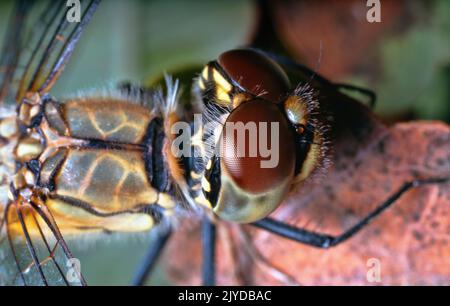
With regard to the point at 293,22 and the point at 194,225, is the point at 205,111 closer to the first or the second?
the point at 194,225

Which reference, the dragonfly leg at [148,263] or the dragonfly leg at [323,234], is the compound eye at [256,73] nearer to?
the dragonfly leg at [323,234]

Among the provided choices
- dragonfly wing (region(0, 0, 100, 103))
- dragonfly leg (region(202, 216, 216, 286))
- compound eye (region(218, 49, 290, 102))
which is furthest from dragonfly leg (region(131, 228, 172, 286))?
compound eye (region(218, 49, 290, 102))

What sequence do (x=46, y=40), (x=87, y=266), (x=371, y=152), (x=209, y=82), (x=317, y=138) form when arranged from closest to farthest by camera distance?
(x=317, y=138)
(x=209, y=82)
(x=371, y=152)
(x=46, y=40)
(x=87, y=266)

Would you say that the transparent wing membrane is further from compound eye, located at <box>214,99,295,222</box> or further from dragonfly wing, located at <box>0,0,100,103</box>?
compound eye, located at <box>214,99,295,222</box>

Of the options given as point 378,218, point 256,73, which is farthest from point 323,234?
point 256,73

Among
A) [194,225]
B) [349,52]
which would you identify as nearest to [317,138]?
[194,225]

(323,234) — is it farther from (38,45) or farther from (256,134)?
(38,45)
